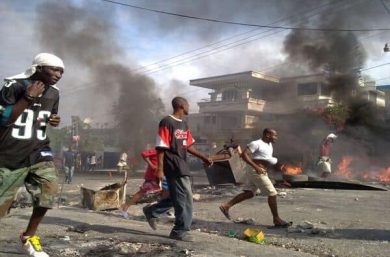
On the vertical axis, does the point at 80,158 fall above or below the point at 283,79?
below

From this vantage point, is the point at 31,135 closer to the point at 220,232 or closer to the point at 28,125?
the point at 28,125

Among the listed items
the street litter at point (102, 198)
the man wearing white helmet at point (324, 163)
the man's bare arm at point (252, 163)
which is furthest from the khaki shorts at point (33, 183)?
the man wearing white helmet at point (324, 163)

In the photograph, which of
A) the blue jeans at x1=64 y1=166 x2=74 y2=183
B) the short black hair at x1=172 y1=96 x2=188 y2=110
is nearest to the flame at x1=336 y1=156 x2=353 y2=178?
the blue jeans at x1=64 y1=166 x2=74 y2=183

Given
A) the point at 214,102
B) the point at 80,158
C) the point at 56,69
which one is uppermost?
the point at 214,102

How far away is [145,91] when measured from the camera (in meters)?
29.9

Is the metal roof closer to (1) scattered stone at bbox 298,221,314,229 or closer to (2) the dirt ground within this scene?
(2) the dirt ground

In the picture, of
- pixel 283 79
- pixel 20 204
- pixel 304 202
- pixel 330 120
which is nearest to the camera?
pixel 20 204

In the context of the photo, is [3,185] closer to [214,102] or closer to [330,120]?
[330,120]

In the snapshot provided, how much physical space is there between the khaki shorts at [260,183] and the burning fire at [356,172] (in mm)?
12600

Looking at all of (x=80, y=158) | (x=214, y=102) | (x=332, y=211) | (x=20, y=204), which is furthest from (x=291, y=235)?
(x=214, y=102)

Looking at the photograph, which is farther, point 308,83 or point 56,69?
point 308,83

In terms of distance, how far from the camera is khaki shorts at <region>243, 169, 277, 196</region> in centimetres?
568

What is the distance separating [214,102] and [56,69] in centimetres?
3433

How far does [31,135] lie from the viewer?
305 cm
